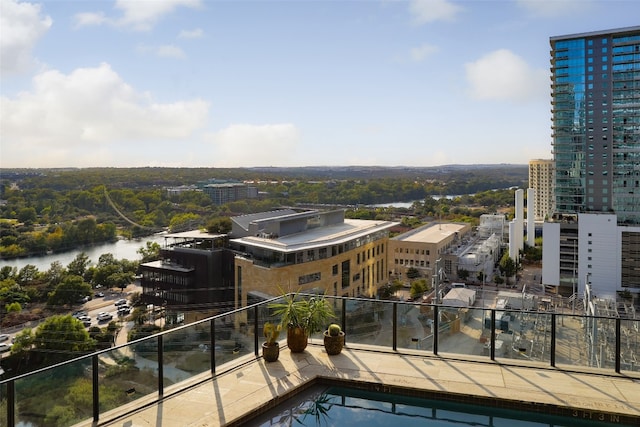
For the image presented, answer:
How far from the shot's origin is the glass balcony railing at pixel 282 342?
3.93 m

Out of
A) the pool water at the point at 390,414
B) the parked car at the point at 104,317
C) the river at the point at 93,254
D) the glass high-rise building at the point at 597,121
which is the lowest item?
the parked car at the point at 104,317

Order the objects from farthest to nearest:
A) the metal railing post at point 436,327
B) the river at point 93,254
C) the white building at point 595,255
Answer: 1. the river at point 93,254
2. the white building at point 595,255
3. the metal railing post at point 436,327

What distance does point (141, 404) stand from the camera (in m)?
4.44

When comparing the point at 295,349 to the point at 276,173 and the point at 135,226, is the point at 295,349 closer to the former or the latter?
the point at 135,226

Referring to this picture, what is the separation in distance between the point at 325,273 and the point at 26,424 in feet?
86.2

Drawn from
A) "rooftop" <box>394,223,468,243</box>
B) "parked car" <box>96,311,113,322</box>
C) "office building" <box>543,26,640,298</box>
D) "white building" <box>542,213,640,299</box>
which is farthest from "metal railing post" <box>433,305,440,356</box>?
"office building" <box>543,26,640,298</box>

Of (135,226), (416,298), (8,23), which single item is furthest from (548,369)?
(135,226)

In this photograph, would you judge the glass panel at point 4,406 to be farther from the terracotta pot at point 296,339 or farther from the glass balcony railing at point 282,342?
the terracotta pot at point 296,339

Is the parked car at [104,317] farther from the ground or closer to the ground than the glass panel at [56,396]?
closer to the ground

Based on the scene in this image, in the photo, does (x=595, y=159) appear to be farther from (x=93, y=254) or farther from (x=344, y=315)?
(x=93, y=254)

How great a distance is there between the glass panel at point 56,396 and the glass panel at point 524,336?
4240 mm

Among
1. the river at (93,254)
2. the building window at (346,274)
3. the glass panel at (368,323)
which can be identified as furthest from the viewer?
the river at (93,254)

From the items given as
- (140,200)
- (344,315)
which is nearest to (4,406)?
(344,315)

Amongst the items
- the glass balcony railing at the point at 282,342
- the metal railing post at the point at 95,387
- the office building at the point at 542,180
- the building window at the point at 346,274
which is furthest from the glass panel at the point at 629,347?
the office building at the point at 542,180
